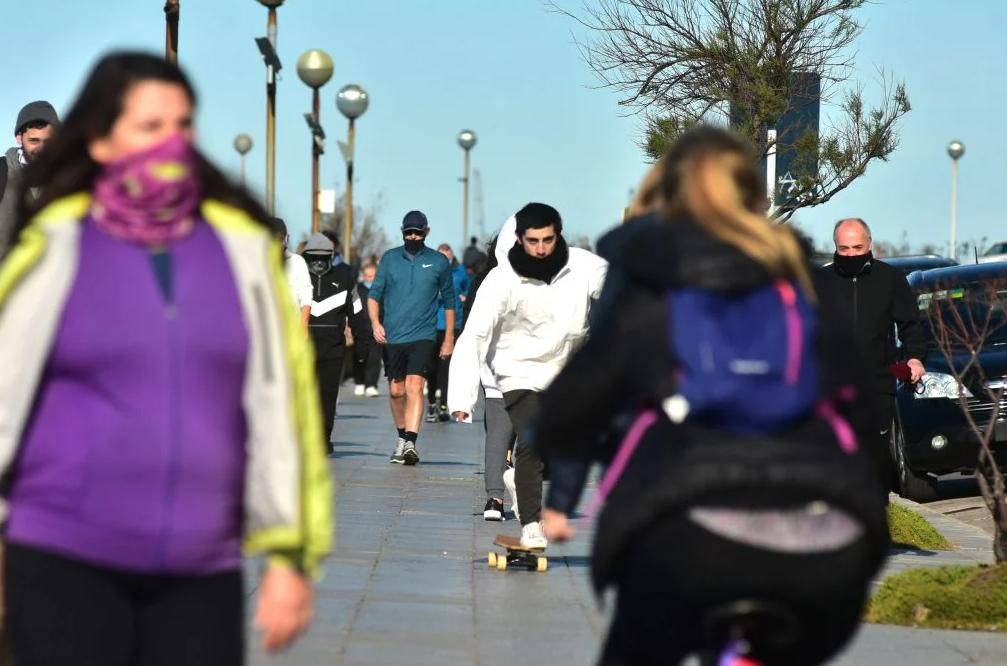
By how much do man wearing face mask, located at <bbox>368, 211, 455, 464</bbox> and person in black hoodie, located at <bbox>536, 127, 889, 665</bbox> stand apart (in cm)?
1240

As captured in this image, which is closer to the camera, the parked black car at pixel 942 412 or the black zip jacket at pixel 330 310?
the parked black car at pixel 942 412

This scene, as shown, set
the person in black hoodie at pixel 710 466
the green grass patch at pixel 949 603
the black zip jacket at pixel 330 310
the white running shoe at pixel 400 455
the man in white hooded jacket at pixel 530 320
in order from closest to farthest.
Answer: the person in black hoodie at pixel 710 466 → the green grass patch at pixel 949 603 → the man in white hooded jacket at pixel 530 320 → the white running shoe at pixel 400 455 → the black zip jacket at pixel 330 310

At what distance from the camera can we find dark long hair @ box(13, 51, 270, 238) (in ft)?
12.1

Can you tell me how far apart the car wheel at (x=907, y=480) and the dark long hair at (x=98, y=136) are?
10839 mm

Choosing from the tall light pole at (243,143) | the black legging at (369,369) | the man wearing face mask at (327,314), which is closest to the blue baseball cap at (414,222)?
the man wearing face mask at (327,314)

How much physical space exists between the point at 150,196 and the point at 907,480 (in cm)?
1161

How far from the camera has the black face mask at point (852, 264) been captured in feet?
33.0

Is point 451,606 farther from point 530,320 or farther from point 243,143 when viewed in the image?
point 243,143

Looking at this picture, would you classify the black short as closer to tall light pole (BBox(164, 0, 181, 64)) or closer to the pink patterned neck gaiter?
tall light pole (BBox(164, 0, 181, 64))

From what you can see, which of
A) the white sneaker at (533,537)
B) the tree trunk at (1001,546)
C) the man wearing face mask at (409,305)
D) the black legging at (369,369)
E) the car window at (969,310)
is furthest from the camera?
the black legging at (369,369)

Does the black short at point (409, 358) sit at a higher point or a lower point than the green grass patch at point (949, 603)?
higher

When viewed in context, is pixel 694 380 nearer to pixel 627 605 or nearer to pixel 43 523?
pixel 627 605

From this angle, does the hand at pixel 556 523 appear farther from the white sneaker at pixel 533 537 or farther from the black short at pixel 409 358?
the black short at pixel 409 358

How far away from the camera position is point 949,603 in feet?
27.8
